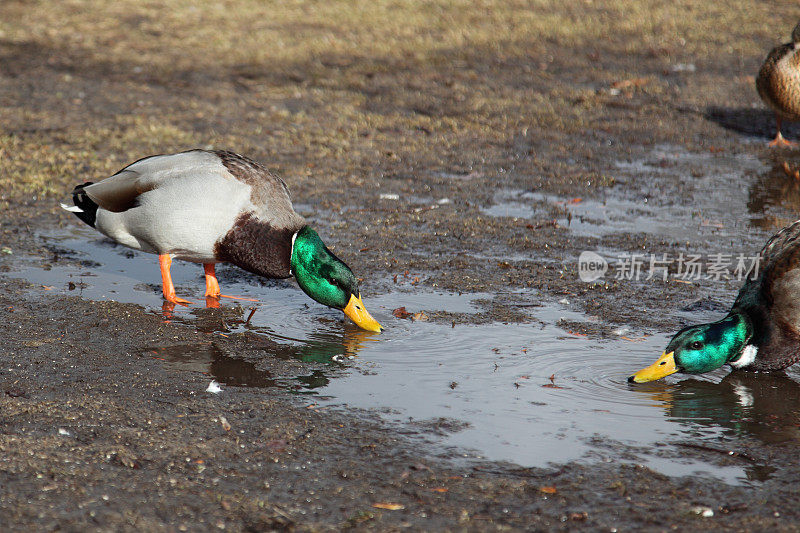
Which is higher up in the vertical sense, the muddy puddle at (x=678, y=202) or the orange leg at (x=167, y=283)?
the muddy puddle at (x=678, y=202)

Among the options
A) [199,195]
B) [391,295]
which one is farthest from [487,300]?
[199,195]

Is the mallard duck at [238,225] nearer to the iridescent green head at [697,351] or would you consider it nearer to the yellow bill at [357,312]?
the yellow bill at [357,312]

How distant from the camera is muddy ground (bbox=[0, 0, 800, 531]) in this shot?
3.38m

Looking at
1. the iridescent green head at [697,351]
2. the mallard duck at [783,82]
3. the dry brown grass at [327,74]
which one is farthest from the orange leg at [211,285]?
the mallard duck at [783,82]

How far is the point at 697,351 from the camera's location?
441 cm

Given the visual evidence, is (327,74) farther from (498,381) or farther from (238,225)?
(498,381)

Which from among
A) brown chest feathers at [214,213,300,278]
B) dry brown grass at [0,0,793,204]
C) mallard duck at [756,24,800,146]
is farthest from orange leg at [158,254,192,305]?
mallard duck at [756,24,800,146]

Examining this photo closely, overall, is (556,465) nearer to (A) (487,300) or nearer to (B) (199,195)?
(A) (487,300)

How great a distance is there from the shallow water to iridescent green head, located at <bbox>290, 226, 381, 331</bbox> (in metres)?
0.13

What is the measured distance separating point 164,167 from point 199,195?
1.25 feet

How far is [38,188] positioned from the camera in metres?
7.23

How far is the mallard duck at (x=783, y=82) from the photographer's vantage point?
29.3 feet

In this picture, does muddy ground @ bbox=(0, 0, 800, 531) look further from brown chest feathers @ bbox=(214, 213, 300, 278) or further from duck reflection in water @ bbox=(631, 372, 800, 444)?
brown chest feathers @ bbox=(214, 213, 300, 278)

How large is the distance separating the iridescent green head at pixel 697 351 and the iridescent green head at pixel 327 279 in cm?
139
